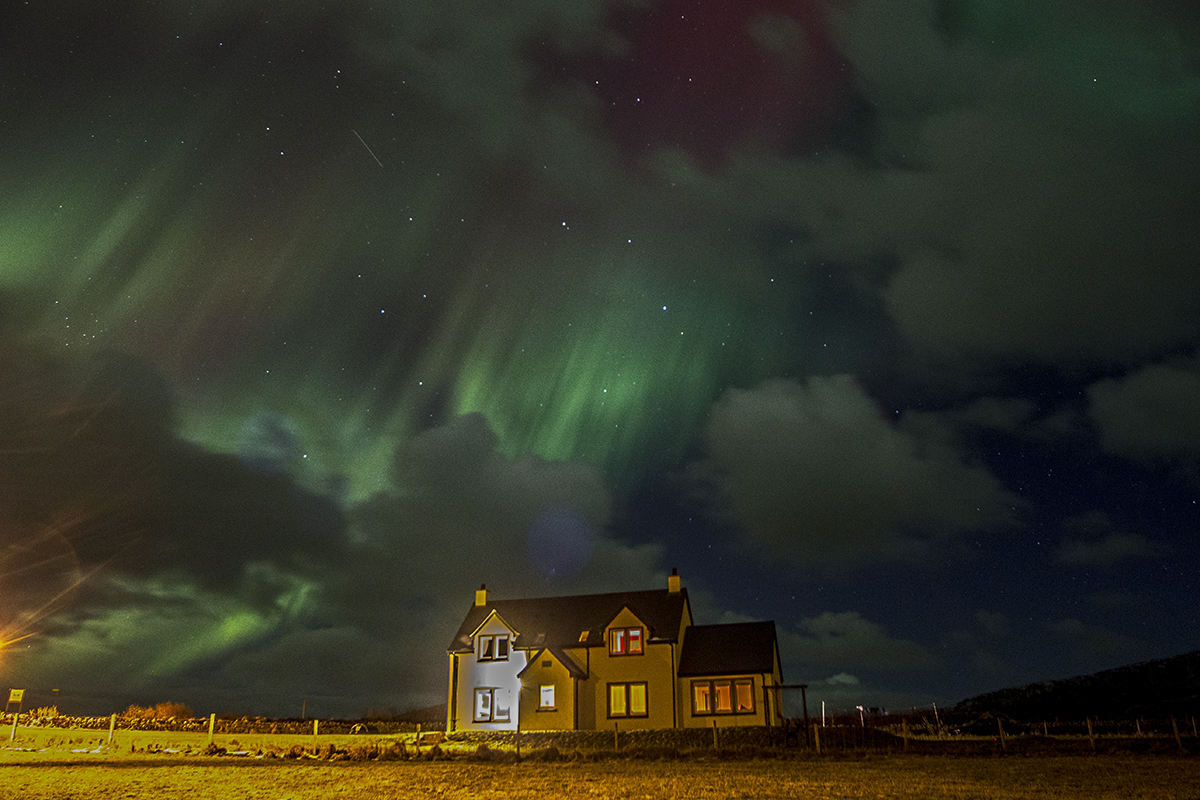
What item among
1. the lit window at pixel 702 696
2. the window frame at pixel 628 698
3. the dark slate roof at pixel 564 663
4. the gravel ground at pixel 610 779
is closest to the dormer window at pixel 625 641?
the window frame at pixel 628 698

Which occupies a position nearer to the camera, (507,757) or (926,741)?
(507,757)

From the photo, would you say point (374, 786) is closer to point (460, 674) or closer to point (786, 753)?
point (786, 753)

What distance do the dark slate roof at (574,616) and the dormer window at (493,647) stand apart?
0.63 metres

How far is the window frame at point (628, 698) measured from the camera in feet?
140

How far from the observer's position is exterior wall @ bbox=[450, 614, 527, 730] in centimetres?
4416

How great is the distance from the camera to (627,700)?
142 ft

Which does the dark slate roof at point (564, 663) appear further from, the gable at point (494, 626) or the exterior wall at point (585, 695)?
the gable at point (494, 626)

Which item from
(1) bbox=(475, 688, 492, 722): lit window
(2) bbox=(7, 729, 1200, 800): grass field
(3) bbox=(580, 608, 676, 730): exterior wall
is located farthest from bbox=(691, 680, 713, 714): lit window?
(2) bbox=(7, 729, 1200, 800): grass field

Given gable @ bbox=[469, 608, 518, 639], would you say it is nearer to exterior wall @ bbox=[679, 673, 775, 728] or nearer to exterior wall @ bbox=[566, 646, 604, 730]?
exterior wall @ bbox=[566, 646, 604, 730]

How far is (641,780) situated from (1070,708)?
77784 millimetres

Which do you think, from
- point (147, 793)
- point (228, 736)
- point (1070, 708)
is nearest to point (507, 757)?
point (147, 793)

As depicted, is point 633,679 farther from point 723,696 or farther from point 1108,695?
point 1108,695

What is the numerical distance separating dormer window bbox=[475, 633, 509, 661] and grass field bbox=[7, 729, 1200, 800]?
1886 centimetres

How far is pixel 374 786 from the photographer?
19.5 m
